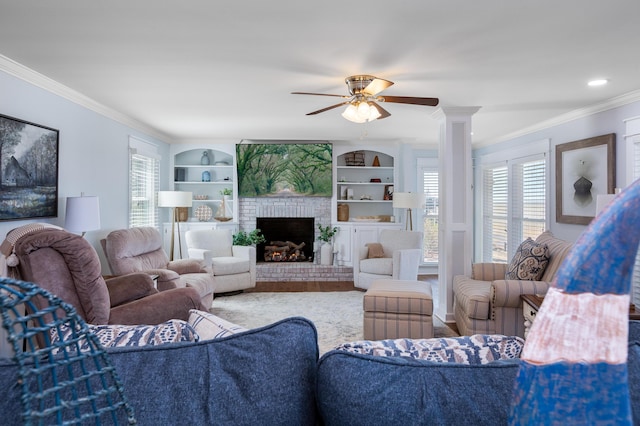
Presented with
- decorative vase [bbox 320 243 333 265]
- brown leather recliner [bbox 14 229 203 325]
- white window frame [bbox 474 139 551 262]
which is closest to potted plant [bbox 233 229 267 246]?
decorative vase [bbox 320 243 333 265]

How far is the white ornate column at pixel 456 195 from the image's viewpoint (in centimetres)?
437

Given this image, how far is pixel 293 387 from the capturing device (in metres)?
0.85

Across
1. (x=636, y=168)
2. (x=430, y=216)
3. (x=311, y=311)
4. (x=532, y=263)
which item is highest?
(x=636, y=168)

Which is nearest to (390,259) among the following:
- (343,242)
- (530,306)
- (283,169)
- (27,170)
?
(343,242)

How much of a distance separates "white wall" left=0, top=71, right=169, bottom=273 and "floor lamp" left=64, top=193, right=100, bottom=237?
0.74 ft

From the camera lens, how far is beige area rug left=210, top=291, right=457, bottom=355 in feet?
12.9

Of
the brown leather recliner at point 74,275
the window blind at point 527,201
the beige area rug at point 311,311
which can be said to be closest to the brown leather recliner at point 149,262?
the beige area rug at point 311,311

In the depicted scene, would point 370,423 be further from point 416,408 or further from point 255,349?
point 255,349

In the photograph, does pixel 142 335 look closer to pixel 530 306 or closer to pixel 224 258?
pixel 530 306

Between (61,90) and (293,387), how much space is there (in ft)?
13.0

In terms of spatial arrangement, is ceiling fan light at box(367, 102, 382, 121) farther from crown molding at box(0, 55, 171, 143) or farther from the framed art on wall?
crown molding at box(0, 55, 171, 143)

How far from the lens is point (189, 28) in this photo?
2.45m

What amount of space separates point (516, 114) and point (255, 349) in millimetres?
4855

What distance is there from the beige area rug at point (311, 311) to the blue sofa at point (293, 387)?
2599 millimetres
